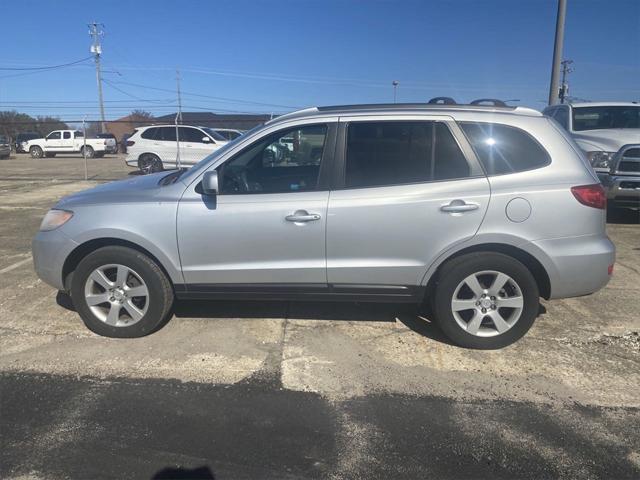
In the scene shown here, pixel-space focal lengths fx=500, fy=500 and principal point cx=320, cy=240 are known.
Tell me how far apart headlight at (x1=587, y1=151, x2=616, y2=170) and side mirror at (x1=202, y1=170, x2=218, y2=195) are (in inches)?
289

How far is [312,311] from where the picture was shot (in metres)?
4.70

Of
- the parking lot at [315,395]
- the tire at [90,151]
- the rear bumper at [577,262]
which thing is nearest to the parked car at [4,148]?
the tire at [90,151]

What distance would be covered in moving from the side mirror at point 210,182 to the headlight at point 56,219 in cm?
120

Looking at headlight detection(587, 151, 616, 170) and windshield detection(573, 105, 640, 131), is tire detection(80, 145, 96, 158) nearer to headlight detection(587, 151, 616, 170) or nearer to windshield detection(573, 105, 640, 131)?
windshield detection(573, 105, 640, 131)

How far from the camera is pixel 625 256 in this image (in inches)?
262

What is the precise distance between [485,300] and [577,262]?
2.36 ft

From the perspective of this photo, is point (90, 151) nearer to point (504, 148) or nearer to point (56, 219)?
point (56, 219)

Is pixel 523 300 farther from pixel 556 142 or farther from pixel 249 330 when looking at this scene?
pixel 249 330

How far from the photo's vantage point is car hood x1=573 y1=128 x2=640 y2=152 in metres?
8.65

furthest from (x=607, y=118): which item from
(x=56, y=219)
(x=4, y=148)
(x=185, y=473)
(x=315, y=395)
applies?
(x=4, y=148)

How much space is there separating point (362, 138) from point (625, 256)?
15.6 ft

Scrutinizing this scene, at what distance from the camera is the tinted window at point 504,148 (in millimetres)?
3736

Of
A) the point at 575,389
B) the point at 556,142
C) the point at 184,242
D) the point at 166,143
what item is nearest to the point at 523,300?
the point at 575,389

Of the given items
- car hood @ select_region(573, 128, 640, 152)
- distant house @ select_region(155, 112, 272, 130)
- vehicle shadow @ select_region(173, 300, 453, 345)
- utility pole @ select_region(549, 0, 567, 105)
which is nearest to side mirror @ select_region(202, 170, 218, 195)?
vehicle shadow @ select_region(173, 300, 453, 345)
